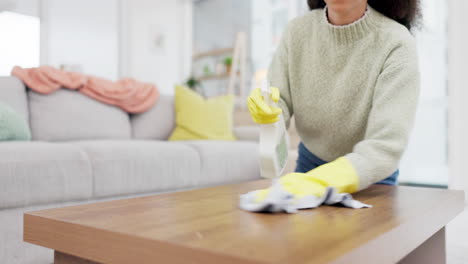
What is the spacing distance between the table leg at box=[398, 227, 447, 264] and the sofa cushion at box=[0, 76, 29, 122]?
1.97 metres

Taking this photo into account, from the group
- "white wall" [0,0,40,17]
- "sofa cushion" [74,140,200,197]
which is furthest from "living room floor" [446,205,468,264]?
"white wall" [0,0,40,17]

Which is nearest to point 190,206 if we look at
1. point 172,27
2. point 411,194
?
point 411,194

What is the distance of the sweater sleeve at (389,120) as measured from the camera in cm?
84

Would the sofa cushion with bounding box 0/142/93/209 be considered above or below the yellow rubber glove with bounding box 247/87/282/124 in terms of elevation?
below

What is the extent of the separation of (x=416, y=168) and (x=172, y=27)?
352cm

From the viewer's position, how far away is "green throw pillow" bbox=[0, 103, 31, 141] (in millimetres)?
1929

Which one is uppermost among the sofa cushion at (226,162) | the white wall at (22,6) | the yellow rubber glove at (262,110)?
the white wall at (22,6)

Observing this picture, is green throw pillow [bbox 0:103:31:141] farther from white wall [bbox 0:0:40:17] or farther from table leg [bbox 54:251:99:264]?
white wall [bbox 0:0:40:17]

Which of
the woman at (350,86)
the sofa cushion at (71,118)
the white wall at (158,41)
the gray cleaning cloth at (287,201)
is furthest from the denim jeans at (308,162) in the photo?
the white wall at (158,41)

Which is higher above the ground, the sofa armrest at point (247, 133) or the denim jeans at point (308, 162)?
the denim jeans at point (308, 162)

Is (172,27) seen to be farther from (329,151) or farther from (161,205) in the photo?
(161,205)

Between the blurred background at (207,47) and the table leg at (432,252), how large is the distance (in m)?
2.03

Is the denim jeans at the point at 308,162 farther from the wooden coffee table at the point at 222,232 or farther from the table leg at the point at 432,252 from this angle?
the wooden coffee table at the point at 222,232

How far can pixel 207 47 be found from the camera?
5.77 m
